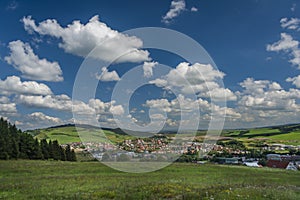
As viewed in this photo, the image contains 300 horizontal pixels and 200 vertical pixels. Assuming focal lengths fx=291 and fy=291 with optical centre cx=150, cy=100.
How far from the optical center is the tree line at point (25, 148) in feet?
186

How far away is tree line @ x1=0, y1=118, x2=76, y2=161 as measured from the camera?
5658 cm

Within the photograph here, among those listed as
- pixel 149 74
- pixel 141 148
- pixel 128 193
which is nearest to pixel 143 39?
pixel 149 74

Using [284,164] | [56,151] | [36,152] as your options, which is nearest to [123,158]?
[36,152]

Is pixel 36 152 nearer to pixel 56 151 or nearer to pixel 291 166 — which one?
pixel 56 151

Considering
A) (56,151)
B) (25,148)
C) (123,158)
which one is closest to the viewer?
(123,158)

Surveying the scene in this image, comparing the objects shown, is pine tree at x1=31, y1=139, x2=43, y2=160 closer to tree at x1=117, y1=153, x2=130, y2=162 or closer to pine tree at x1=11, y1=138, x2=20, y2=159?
pine tree at x1=11, y1=138, x2=20, y2=159

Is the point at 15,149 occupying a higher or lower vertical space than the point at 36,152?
higher

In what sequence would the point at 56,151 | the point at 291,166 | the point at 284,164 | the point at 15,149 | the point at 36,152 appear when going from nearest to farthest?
the point at 15,149 < the point at 36,152 < the point at 291,166 < the point at 284,164 < the point at 56,151

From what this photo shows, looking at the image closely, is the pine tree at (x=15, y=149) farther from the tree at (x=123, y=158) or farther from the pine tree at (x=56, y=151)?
the tree at (x=123, y=158)

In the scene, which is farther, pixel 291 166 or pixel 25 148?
pixel 291 166

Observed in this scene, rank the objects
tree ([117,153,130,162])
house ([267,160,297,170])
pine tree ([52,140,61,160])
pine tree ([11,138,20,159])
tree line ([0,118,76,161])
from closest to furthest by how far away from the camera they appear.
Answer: tree ([117,153,130,162]), tree line ([0,118,76,161]), pine tree ([11,138,20,159]), house ([267,160,297,170]), pine tree ([52,140,61,160])

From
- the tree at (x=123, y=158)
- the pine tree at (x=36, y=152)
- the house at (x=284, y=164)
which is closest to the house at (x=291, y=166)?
the house at (x=284, y=164)

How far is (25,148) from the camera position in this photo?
63.9 metres

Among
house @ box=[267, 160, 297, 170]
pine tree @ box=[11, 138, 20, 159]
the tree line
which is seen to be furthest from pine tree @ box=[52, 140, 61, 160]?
house @ box=[267, 160, 297, 170]
